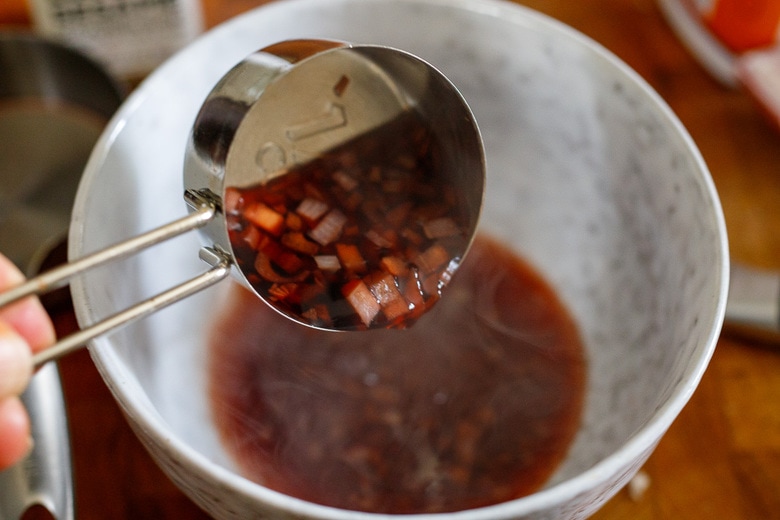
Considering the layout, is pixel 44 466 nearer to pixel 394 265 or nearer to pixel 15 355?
pixel 15 355

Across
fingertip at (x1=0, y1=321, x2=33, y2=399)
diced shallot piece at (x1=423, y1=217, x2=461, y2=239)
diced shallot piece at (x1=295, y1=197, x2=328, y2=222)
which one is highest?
fingertip at (x1=0, y1=321, x2=33, y2=399)

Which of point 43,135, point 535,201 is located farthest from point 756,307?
point 43,135

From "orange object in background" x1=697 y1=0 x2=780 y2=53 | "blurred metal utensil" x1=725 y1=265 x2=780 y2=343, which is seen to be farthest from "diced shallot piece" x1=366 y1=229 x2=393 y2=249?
"orange object in background" x1=697 y1=0 x2=780 y2=53

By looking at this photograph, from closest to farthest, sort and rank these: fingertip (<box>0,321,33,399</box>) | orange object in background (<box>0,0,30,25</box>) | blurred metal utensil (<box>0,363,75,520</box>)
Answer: fingertip (<box>0,321,33,399</box>)
blurred metal utensil (<box>0,363,75,520</box>)
orange object in background (<box>0,0,30,25</box>)

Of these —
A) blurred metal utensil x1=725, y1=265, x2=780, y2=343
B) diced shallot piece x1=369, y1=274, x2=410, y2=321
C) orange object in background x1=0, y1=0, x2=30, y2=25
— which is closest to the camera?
diced shallot piece x1=369, y1=274, x2=410, y2=321

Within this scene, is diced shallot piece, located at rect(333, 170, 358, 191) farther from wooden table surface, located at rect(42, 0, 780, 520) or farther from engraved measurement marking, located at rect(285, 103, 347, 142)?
wooden table surface, located at rect(42, 0, 780, 520)

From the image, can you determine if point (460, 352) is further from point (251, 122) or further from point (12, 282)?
point (12, 282)

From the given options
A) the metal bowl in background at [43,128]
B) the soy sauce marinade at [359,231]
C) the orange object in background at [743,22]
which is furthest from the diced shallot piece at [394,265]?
the orange object in background at [743,22]

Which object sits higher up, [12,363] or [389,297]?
[12,363]
